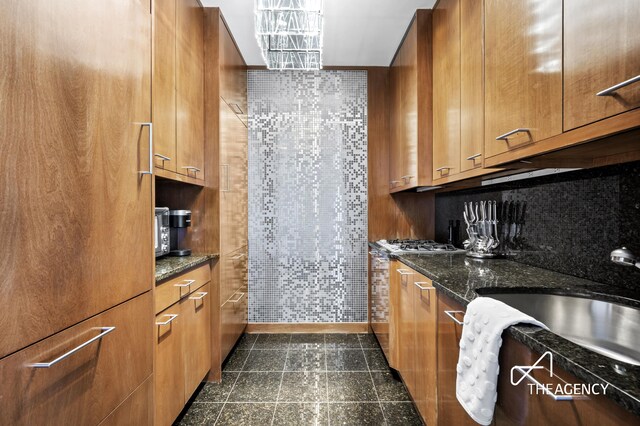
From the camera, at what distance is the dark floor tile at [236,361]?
260 centimetres

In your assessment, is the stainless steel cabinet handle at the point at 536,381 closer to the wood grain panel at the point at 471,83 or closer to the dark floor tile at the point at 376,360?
the wood grain panel at the point at 471,83

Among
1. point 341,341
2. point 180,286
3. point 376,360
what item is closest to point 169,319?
point 180,286

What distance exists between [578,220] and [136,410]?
2015mm

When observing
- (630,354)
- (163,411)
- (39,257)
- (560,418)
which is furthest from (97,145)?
(630,354)

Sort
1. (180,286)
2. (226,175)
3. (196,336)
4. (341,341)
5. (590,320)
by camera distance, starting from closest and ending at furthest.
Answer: (590,320), (180,286), (196,336), (226,175), (341,341)

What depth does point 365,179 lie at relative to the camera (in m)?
3.40

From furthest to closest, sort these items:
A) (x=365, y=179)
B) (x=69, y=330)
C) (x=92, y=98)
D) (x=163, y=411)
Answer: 1. (x=365, y=179)
2. (x=163, y=411)
3. (x=92, y=98)
4. (x=69, y=330)

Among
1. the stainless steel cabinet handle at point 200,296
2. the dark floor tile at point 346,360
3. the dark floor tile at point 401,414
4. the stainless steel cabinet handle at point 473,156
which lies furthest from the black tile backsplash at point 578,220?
the stainless steel cabinet handle at point 200,296

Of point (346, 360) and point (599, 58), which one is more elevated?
point (599, 58)

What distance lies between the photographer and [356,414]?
6.51ft

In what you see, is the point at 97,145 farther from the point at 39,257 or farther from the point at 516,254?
the point at 516,254

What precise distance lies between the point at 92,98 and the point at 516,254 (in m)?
2.13

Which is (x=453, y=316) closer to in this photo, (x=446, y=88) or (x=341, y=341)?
(x=446, y=88)

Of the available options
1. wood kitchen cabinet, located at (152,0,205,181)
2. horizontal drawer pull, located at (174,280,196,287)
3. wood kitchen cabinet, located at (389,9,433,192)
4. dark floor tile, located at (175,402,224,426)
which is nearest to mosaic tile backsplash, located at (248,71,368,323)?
wood kitchen cabinet, located at (389,9,433,192)
